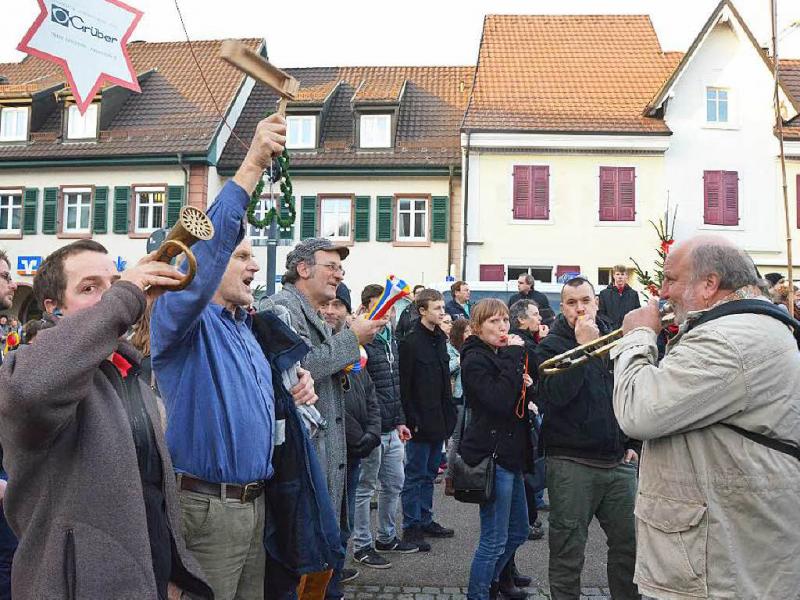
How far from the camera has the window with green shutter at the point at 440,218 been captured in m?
22.3

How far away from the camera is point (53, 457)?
2.03m

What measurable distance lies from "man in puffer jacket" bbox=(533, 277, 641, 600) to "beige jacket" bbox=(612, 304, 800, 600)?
→ 1501 mm

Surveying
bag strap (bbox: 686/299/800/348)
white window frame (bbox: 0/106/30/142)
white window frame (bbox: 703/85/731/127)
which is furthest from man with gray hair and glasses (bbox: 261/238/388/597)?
white window frame (bbox: 0/106/30/142)

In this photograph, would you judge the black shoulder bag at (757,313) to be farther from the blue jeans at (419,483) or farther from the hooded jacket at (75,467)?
the blue jeans at (419,483)

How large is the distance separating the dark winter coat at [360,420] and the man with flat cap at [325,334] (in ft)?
4.02

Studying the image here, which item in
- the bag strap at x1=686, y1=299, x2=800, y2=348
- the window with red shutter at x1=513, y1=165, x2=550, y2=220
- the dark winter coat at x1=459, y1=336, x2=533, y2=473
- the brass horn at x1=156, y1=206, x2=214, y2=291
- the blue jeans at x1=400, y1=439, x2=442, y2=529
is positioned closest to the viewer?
the brass horn at x1=156, y1=206, x2=214, y2=291

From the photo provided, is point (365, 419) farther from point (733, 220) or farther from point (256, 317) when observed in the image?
point (733, 220)

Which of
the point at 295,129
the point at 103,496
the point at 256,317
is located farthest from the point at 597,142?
the point at 103,496

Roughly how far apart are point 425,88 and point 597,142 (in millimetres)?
6991

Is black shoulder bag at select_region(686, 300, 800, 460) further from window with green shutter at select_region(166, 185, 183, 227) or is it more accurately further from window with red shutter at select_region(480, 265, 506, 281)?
window with green shutter at select_region(166, 185, 183, 227)

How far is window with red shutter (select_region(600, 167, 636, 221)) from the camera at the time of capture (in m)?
21.4

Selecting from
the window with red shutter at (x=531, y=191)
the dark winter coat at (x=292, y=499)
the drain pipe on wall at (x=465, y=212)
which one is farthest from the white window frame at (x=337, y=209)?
the dark winter coat at (x=292, y=499)

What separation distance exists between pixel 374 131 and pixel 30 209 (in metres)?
10.6

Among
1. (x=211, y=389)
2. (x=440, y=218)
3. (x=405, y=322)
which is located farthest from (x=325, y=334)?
Answer: (x=440, y=218)
